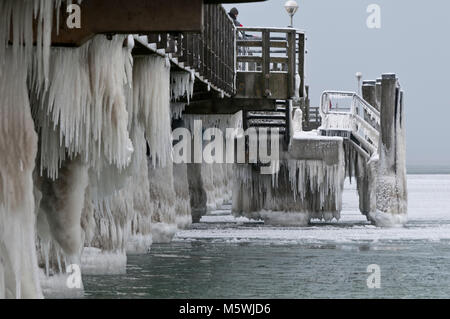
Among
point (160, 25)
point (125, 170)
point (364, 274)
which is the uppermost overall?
point (160, 25)

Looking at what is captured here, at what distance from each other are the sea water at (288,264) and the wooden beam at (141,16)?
7728 mm

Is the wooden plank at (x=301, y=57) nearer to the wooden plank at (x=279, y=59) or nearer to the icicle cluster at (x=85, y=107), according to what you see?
the wooden plank at (x=279, y=59)

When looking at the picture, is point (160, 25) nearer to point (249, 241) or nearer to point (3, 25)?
point (3, 25)

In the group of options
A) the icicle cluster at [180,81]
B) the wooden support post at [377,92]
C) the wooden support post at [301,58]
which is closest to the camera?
the icicle cluster at [180,81]

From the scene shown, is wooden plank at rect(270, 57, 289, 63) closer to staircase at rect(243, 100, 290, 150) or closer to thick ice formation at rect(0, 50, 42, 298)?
staircase at rect(243, 100, 290, 150)

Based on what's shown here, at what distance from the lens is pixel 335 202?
38125 mm

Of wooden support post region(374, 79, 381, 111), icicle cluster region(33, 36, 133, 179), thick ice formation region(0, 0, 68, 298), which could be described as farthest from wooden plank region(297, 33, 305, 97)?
thick ice formation region(0, 0, 68, 298)

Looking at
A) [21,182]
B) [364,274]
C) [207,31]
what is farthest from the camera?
[207,31]

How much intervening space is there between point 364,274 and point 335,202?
1295 cm

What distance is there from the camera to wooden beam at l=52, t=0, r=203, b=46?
1262 centimetres

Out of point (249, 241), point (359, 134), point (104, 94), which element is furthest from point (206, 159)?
point (104, 94)

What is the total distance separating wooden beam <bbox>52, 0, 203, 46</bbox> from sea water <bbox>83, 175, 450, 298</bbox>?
304 inches

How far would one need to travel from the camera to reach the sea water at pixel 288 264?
70.9 ft

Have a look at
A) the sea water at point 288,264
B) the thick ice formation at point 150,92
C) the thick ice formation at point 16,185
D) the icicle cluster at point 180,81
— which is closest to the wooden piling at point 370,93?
the sea water at point 288,264
